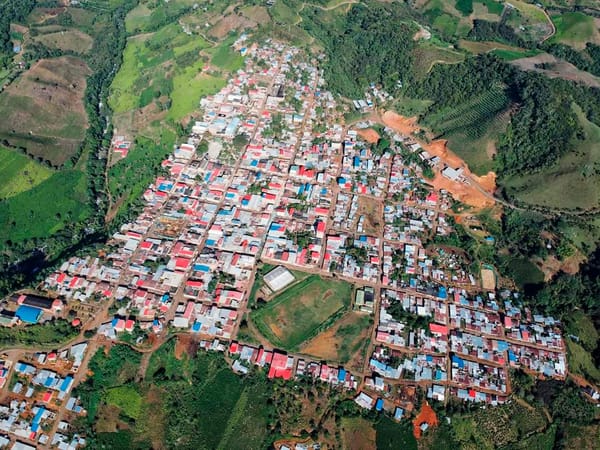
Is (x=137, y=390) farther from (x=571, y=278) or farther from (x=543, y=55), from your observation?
(x=543, y=55)

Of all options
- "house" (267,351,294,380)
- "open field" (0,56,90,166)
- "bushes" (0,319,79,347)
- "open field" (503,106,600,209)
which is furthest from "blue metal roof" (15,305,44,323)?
"open field" (503,106,600,209)

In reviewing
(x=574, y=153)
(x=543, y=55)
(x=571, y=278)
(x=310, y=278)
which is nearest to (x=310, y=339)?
(x=310, y=278)

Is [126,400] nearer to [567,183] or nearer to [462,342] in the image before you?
[462,342]

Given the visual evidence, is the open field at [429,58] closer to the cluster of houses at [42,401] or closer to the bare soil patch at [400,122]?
Answer: the bare soil patch at [400,122]

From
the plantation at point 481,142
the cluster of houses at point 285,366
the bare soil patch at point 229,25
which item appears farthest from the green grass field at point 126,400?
the bare soil patch at point 229,25

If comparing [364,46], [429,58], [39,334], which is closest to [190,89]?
[364,46]

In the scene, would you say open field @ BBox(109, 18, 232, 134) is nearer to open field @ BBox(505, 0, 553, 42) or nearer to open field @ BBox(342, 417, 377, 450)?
open field @ BBox(342, 417, 377, 450)
